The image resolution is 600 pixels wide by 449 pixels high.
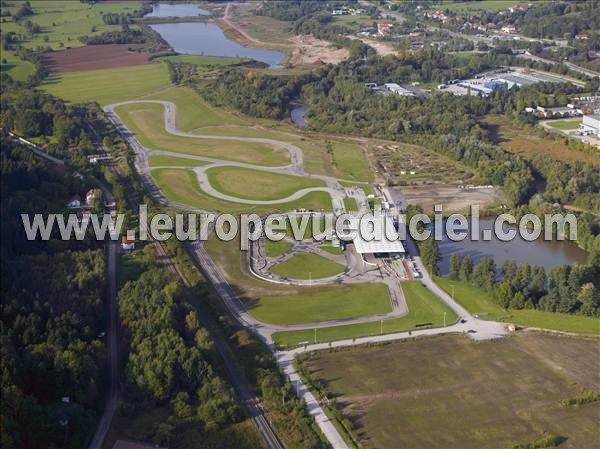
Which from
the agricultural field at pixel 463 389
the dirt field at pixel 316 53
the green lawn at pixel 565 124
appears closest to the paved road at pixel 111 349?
the agricultural field at pixel 463 389

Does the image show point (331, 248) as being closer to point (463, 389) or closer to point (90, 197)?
point (463, 389)

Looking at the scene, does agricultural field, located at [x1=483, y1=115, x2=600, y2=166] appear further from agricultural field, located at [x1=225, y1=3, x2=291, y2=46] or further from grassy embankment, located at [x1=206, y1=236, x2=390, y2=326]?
agricultural field, located at [x1=225, y1=3, x2=291, y2=46]

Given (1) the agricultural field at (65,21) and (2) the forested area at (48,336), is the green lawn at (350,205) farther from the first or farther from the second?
(1) the agricultural field at (65,21)

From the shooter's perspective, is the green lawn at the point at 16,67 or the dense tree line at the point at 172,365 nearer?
the dense tree line at the point at 172,365

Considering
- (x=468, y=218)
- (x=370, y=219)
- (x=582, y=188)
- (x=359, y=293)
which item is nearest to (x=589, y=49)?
(x=582, y=188)

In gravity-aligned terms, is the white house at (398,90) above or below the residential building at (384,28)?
below
